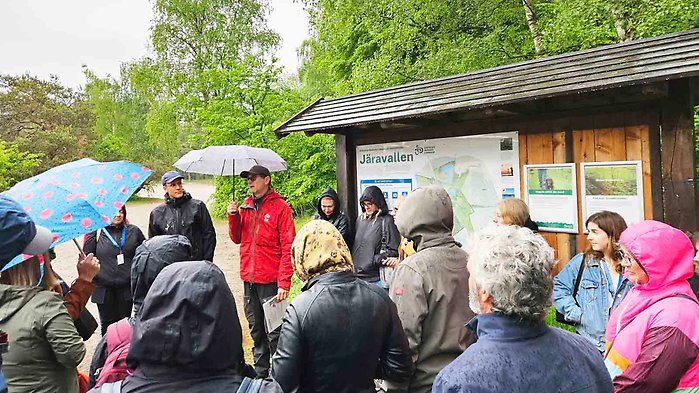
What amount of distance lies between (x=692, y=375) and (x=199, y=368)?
1.83 metres

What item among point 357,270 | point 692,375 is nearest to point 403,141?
point 357,270

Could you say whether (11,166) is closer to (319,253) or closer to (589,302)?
(319,253)

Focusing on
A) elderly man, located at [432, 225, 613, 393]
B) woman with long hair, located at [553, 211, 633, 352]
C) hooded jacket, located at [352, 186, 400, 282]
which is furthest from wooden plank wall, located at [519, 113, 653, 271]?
elderly man, located at [432, 225, 613, 393]

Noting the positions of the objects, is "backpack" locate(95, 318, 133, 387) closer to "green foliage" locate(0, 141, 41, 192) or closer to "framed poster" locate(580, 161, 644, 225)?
"framed poster" locate(580, 161, 644, 225)

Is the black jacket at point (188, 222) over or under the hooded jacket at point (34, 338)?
over

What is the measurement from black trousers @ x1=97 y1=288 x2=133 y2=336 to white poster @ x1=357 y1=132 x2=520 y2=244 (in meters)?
3.15

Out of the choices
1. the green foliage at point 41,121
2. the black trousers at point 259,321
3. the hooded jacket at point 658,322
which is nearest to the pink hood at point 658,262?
the hooded jacket at point 658,322

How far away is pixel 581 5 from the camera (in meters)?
9.60

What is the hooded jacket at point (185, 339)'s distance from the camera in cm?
148

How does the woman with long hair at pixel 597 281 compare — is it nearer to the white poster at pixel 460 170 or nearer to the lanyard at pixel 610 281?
the lanyard at pixel 610 281

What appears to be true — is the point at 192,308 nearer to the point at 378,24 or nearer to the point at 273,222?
the point at 273,222

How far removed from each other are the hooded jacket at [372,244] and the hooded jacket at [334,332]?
2.76 m

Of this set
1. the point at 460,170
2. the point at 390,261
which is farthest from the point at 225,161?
the point at 460,170

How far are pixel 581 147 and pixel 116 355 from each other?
13.9 feet
